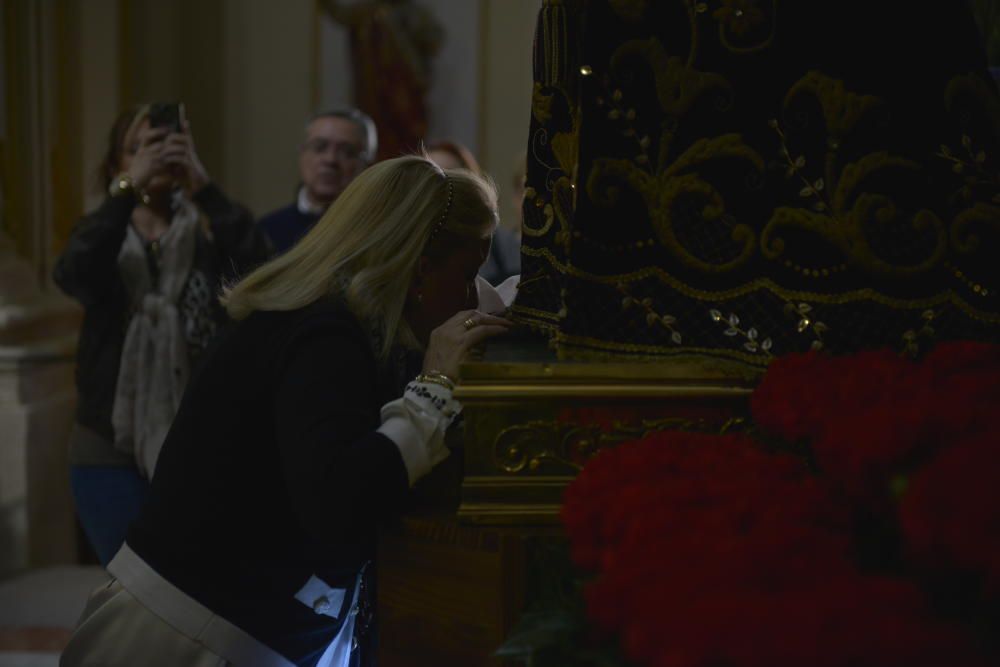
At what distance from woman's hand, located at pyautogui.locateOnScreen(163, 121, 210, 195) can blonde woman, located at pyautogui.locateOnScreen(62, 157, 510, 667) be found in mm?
1190

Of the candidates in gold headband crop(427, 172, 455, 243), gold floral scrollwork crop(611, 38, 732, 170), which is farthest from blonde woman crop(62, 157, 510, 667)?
gold floral scrollwork crop(611, 38, 732, 170)

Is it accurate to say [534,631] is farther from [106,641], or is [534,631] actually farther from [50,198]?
[50,198]

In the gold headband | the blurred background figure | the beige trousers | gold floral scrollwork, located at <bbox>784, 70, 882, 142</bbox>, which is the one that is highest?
gold floral scrollwork, located at <bbox>784, 70, 882, 142</bbox>

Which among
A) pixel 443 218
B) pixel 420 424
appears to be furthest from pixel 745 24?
pixel 420 424

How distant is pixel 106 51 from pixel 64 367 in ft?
4.52

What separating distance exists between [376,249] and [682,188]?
39 cm

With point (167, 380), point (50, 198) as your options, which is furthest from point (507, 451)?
point (50, 198)

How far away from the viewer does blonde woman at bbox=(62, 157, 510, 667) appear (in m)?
1.40

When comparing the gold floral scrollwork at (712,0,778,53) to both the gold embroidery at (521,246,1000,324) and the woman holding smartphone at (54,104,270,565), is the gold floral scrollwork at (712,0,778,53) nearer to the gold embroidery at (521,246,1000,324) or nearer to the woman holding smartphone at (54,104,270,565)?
the gold embroidery at (521,246,1000,324)

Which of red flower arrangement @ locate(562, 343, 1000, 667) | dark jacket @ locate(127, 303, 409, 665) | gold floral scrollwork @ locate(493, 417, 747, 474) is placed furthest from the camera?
dark jacket @ locate(127, 303, 409, 665)

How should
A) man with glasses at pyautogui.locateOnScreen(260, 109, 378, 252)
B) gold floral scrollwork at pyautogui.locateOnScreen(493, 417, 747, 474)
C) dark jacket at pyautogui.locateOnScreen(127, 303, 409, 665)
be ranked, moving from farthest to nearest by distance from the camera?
man with glasses at pyautogui.locateOnScreen(260, 109, 378, 252), dark jacket at pyautogui.locateOnScreen(127, 303, 409, 665), gold floral scrollwork at pyautogui.locateOnScreen(493, 417, 747, 474)

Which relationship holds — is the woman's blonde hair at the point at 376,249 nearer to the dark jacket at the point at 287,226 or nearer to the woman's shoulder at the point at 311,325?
the woman's shoulder at the point at 311,325

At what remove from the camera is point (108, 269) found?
2.48 meters

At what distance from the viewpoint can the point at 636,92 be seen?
1302 mm
